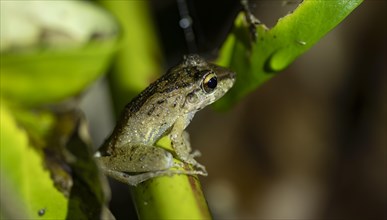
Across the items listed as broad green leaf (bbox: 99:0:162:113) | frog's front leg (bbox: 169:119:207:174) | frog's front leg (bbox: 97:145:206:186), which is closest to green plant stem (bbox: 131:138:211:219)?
frog's front leg (bbox: 97:145:206:186)

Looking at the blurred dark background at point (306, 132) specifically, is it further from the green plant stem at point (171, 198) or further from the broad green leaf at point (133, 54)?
the green plant stem at point (171, 198)

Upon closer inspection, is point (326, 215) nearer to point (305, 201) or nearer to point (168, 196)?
point (305, 201)

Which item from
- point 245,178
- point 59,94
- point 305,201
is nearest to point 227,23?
point 245,178

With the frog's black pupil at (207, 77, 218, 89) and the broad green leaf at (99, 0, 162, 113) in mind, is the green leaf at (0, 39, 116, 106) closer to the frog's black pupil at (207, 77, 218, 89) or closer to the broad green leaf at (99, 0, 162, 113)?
the broad green leaf at (99, 0, 162, 113)

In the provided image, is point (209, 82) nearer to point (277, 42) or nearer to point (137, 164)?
point (137, 164)

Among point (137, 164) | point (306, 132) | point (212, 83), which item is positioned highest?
point (212, 83)

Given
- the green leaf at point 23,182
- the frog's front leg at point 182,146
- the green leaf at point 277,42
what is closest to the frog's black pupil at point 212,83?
the frog's front leg at point 182,146

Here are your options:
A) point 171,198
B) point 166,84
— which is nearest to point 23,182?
point 171,198
